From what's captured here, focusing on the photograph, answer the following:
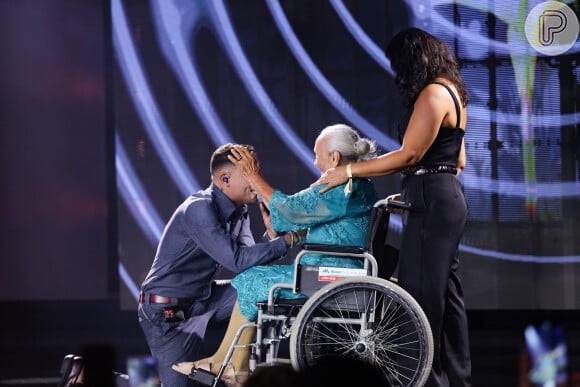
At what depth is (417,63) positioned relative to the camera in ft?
9.66

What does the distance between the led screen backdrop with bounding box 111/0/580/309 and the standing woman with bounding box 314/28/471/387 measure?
9.72 ft

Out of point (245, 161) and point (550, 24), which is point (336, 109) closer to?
point (550, 24)

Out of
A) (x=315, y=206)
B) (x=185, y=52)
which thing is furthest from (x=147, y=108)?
(x=315, y=206)

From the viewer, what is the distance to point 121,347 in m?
6.03

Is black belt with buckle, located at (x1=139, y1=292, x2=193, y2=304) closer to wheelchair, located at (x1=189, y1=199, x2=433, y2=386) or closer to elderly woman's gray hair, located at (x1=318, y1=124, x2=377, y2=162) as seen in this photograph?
wheelchair, located at (x1=189, y1=199, x2=433, y2=386)

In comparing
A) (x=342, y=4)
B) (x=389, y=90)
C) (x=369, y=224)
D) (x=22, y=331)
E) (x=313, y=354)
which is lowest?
(x=22, y=331)

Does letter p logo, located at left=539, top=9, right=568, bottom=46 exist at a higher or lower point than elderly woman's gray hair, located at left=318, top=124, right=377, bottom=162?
higher

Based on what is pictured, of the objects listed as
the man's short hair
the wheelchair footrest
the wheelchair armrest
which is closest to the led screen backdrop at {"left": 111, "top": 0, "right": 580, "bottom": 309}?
the man's short hair

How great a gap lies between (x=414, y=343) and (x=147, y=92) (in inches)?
148

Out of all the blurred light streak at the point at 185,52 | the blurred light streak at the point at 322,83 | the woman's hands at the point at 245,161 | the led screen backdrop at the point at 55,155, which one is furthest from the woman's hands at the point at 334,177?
the led screen backdrop at the point at 55,155

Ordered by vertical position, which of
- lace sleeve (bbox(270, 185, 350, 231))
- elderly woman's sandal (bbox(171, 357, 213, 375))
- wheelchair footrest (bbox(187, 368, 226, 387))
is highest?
lace sleeve (bbox(270, 185, 350, 231))

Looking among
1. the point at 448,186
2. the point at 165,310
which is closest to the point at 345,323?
the point at 448,186

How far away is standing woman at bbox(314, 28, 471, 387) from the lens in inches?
113

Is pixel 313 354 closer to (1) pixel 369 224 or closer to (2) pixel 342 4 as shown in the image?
(1) pixel 369 224
